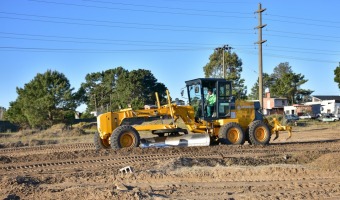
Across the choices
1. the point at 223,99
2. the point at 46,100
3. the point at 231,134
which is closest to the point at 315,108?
the point at 46,100

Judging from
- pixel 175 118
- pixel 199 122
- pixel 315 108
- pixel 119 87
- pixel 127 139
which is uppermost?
pixel 119 87

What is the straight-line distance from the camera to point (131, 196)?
23.5 ft

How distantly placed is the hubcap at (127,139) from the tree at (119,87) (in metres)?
46.6

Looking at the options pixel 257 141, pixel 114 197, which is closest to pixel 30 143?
pixel 257 141

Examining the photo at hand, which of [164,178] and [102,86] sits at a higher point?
[102,86]

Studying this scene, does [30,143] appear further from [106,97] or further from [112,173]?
[106,97]

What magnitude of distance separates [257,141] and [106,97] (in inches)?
2285

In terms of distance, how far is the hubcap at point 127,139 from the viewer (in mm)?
15086

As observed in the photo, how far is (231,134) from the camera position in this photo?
16891 mm

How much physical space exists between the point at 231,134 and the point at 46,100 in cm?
3054

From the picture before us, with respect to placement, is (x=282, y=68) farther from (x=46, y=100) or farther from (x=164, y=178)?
(x=164, y=178)

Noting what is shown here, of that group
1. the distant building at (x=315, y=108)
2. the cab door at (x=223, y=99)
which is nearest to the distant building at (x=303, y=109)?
the distant building at (x=315, y=108)

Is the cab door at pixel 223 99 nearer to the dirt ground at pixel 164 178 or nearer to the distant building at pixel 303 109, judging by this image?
the dirt ground at pixel 164 178

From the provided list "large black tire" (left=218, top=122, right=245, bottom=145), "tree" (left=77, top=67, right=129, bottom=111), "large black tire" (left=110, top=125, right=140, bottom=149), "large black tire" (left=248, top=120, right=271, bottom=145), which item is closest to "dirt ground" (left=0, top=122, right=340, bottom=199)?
"large black tire" (left=110, top=125, right=140, bottom=149)
